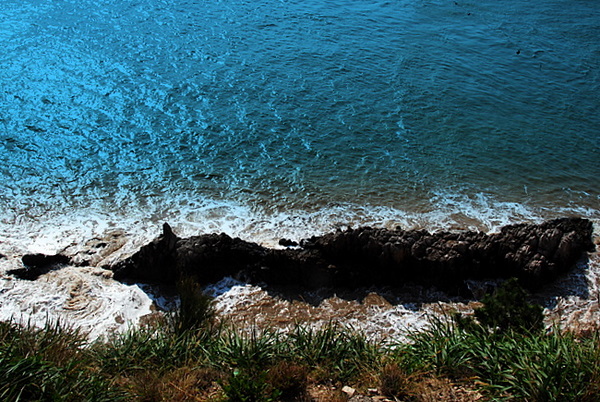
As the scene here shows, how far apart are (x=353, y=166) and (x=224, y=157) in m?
4.23

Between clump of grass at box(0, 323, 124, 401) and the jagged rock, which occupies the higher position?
clump of grass at box(0, 323, 124, 401)

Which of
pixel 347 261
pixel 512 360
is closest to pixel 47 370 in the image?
pixel 512 360

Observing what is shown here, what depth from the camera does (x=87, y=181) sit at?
16.0m

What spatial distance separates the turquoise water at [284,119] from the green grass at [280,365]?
548 centimetres

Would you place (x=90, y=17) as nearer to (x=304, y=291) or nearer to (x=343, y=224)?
(x=343, y=224)

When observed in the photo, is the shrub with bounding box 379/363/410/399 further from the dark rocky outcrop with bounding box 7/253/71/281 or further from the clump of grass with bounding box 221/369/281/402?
the dark rocky outcrop with bounding box 7/253/71/281

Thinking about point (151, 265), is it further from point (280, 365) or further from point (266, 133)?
point (266, 133)

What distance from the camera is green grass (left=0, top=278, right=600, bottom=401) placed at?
700 centimetres

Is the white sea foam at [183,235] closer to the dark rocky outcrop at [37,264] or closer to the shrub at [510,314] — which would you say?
the dark rocky outcrop at [37,264]

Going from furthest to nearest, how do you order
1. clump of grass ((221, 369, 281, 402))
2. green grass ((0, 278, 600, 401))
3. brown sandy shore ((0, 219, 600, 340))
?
brown sandy shore ((0, 219, 600, 340)), clump of grass ((221, 369, 281, 402)), green grass ((0, 278, 600, 401))

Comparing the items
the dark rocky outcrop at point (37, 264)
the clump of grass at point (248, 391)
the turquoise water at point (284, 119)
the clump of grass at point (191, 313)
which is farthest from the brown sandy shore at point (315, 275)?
the clump of grass at point (248, 391)

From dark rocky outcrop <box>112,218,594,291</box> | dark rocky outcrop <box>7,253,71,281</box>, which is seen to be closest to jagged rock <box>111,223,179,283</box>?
dark rocky outcrop <box>112,218,594,291</box>

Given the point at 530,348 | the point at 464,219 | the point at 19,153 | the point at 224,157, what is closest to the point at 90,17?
the point at 19,153

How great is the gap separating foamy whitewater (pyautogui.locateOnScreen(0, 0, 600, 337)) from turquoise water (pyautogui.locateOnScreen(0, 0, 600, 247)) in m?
0.08
